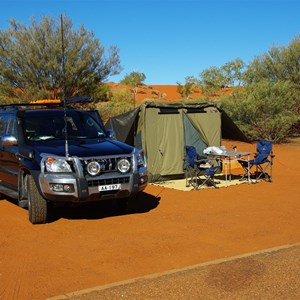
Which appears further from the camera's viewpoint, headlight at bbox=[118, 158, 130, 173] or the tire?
headlight at bbox=[118, 158, 130, 173]

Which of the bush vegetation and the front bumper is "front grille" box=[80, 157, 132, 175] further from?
the bush vegetation

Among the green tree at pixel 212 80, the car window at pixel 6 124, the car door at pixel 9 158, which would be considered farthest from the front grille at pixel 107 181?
the green tree at pixel 212 80

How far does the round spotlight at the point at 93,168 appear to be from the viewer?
272 inches

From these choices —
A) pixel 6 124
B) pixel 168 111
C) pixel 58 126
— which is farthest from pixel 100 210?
pixel 168 111

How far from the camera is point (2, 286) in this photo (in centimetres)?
454

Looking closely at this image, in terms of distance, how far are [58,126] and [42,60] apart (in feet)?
46.4

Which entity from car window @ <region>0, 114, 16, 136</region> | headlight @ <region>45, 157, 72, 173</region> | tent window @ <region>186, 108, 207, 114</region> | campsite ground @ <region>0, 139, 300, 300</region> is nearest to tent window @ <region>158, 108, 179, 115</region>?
tent window @ <region>186, 108, 207, 114</region>

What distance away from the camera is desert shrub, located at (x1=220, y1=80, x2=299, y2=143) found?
19.5 meters

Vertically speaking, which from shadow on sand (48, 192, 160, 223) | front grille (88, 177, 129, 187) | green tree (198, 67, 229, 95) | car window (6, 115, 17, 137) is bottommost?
shadow on sand (48, 192, 160, 223)

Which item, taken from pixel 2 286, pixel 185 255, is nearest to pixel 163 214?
pixel 185 255

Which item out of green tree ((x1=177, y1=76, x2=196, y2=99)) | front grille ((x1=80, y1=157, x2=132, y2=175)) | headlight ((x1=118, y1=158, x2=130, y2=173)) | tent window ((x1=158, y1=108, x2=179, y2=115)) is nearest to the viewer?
front grille ((x1=80, y1=157, x2=132, y2=175))

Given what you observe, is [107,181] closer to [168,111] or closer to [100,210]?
[100,210]

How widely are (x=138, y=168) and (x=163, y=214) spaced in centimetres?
101

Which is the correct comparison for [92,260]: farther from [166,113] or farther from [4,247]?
[166,113]
